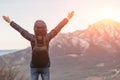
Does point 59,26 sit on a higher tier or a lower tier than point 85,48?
lower

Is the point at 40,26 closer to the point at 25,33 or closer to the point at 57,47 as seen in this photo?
the point at 25,33

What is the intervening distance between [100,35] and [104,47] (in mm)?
4178

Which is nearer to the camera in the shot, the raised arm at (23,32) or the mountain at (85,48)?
the raised arm at (23,32)

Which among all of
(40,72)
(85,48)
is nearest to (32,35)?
(40,72)

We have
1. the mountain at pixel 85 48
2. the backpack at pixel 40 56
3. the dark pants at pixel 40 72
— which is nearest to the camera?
the backpack at pixel 40 56

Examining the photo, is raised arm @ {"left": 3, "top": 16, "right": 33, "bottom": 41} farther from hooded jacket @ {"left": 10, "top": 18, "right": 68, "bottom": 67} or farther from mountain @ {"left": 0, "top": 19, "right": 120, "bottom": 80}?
mountain @ {"left": 0, "top": 19, "right": 120, "bottom": 80}

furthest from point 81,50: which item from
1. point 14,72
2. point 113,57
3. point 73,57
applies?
point 14,72

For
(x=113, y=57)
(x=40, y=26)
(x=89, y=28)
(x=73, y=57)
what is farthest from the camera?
(x=89, y=28)

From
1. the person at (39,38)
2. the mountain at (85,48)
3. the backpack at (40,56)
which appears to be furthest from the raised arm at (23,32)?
the mountain at (85,48)

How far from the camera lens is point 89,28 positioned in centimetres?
14650

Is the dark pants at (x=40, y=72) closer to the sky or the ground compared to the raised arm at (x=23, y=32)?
closer to the ground

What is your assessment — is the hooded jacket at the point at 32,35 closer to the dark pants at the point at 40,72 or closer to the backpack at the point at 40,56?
the backpack at the point at 40,56

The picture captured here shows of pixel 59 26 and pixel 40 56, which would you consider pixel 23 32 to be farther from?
pixel 59 26

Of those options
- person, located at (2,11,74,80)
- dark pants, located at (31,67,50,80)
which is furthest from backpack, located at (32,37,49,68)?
dark pants, located at (31,67,50,80)
